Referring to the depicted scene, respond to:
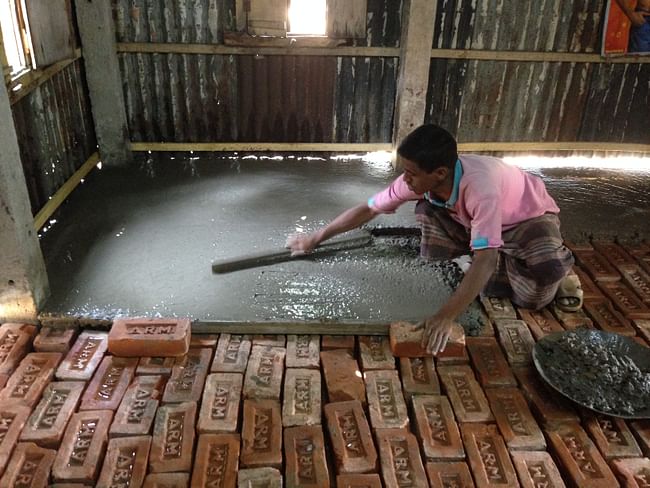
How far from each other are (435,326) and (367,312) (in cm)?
49

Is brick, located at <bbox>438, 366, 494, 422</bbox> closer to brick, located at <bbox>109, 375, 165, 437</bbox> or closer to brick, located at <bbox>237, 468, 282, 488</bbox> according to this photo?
brick, located at <bbox>237, 468, 282, 488</bbox>

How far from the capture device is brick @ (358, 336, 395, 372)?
9.25ft

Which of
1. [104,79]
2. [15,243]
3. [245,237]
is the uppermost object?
[104,79]

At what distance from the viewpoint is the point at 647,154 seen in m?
5.90

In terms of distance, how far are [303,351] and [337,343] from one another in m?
0.19

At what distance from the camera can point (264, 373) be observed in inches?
108

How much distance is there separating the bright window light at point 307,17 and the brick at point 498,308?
309cm

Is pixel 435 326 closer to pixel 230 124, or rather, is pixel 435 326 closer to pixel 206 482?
pixel 206 482

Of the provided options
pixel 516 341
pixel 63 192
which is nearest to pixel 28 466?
pixel 516 341

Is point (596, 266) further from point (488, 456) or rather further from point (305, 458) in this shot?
point (305, 458)

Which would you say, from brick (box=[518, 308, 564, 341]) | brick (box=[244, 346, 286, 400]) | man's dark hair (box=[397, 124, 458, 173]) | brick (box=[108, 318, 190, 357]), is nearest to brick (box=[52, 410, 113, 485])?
brick (box=[108, 318, 190, 357])

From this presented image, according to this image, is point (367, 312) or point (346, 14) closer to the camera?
point (367, 312)

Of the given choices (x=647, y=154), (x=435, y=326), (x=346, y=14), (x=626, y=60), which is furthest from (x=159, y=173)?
(x=647, y=154)

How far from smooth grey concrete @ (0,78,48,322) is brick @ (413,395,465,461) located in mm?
2051
